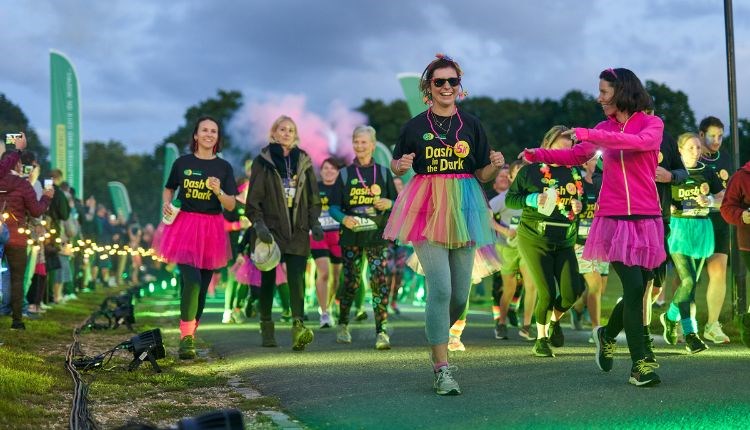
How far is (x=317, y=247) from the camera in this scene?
48.2 ft

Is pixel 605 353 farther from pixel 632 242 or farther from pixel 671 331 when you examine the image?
pixel 671 331

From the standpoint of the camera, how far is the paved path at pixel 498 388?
5801 mm

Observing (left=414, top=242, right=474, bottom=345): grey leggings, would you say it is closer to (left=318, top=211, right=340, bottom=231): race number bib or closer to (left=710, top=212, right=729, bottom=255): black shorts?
(left=710, top=212, right=729, bottom=255): black shorts

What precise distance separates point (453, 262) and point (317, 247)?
733 centimetres

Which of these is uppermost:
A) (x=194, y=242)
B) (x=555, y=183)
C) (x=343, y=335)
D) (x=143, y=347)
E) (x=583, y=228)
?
(x=555, y=183)

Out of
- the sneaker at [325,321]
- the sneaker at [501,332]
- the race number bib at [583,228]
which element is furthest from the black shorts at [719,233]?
the sneaker at [325,321]

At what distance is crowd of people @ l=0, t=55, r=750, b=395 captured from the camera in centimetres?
734

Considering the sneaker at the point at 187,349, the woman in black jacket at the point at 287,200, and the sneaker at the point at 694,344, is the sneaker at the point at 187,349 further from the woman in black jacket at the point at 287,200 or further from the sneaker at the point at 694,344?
the sneaker at the point at 694,344

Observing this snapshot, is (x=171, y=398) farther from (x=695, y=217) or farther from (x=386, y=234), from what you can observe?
(x=695, y=217)

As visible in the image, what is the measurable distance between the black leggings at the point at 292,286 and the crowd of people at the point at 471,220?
15 millimetres

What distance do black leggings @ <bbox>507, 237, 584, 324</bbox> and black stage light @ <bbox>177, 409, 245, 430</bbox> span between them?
19.8 feet

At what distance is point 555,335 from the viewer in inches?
395

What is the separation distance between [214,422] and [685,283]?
7.21m

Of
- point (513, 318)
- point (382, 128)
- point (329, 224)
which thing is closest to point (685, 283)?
point (513, 318)
